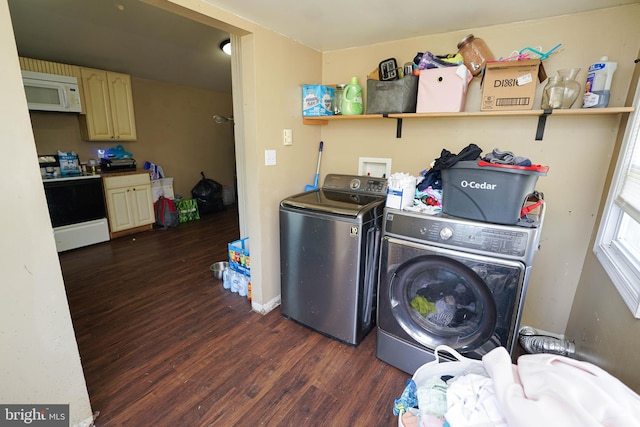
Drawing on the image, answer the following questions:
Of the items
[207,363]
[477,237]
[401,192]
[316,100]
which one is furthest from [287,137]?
[207,363]

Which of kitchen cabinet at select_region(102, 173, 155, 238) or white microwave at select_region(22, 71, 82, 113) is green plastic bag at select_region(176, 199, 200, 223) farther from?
white microwave at select_region(22, 71, 82, 113)

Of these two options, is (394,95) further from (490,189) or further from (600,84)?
(600,84)

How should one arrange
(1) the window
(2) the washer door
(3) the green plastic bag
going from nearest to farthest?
1. (1) the window
2. (2) the washer door
3. (3) the green plastic bag

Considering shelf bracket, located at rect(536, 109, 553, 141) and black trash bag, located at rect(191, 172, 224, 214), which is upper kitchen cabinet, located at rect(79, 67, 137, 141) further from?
shelf bracket, located at rect(536, 109, 553, 141)

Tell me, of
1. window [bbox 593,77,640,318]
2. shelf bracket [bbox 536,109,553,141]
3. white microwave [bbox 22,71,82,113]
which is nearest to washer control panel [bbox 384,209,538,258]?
window [bbox 593,77,640,318]

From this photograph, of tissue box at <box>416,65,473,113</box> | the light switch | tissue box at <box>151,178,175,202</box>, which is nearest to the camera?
tissue box at <box>416,65,473,113</box>

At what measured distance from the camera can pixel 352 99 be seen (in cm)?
211

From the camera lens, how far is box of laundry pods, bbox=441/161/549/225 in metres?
1.26

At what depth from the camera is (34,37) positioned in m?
2.72

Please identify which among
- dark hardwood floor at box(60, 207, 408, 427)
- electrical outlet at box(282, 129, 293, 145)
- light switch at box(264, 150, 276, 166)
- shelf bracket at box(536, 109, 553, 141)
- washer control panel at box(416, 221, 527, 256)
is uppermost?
shelf bracket at box(536, 109, 553, 141)

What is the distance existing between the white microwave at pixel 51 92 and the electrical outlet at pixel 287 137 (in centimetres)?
295

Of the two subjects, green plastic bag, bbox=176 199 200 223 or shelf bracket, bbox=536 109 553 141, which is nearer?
shelf bracket, bbox=536 109 553 141

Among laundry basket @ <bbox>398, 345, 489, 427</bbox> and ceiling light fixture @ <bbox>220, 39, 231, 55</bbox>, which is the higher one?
ceiling light fixture @ <bbox>220, 39, 231, 55</bbox>

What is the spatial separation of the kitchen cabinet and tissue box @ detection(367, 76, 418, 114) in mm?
3395
